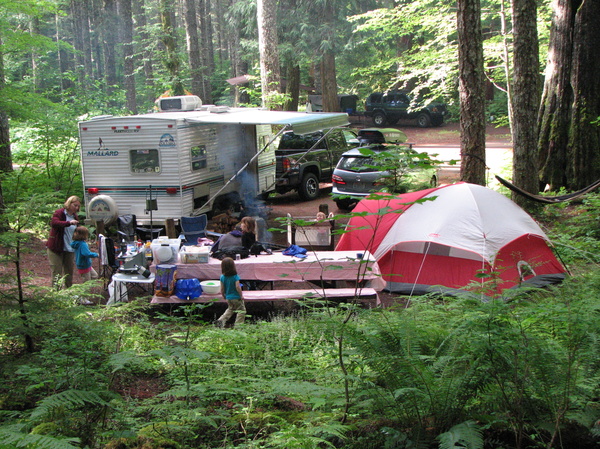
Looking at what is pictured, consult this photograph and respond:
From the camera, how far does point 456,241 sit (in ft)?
27.2

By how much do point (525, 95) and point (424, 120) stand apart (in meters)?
21.5

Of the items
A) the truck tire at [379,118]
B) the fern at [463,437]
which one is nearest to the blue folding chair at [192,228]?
the fern at [463,437]

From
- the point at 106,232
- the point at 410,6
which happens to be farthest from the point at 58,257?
the point at 410,6

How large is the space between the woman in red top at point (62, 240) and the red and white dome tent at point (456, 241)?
13.5 feet

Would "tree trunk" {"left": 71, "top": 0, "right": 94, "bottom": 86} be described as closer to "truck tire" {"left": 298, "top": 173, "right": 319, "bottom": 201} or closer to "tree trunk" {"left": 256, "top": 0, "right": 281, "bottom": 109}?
"tree trunk" {"left": 256, "top": 0, "right": 281, "bottom": 109}

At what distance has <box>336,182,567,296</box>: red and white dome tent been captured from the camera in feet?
27.3

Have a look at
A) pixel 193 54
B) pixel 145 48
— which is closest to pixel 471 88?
pixel 193 54

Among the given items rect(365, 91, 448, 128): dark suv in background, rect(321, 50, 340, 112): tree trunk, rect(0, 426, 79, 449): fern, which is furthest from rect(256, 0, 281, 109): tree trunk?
rect(0, 426, 79, 449): fern

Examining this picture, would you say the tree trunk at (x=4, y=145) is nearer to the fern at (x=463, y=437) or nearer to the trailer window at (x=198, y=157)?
the trailer window at (x=198, y=157)

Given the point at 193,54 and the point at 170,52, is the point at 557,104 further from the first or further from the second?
the point at 170,52

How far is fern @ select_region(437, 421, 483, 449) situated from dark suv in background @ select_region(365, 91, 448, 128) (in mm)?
31223

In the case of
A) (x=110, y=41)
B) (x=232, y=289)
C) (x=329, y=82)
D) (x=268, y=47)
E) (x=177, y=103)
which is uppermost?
(x=110, y=41)

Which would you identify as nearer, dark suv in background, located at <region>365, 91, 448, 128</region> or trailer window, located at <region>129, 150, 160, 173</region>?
trailer window, located at <region>129, 150, 160, 173</region>

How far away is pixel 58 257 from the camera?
8.47m
